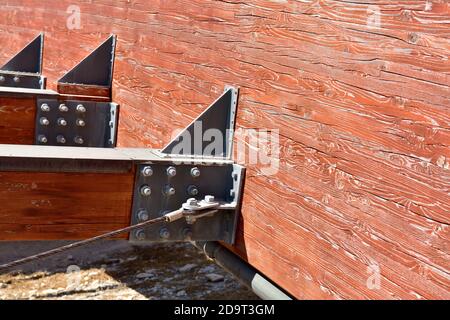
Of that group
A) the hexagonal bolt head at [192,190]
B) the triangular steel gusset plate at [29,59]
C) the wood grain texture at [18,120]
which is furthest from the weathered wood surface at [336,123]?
the triangular steel gusset plate at [29,59]

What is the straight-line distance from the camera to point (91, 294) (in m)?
9.16

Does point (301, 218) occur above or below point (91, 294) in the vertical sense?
above

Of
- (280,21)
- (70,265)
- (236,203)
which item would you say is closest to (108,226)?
(236,203)

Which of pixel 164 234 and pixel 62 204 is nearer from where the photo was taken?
pixel 62 204

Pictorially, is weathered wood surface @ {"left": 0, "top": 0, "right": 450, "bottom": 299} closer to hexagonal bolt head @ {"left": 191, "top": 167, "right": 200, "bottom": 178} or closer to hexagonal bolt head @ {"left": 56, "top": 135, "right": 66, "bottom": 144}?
hexagonal bolt head @ {"left": 191, "top": 167, "right": 200, "bottom": 178}

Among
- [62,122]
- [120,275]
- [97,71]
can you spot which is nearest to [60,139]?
[62,122]

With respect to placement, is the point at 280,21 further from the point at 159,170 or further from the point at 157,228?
the point at 157,228

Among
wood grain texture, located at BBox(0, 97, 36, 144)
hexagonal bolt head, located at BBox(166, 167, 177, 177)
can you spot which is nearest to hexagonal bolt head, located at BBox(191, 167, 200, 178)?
hexagonal bolt head, located at BBox(166, 167, 177, 177)

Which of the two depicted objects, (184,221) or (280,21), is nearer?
(280,21)

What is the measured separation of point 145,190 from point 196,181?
330 millimetres

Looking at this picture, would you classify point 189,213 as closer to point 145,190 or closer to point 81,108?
point 145,190

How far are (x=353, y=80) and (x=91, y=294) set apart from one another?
669 cm

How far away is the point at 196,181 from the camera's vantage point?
421cm

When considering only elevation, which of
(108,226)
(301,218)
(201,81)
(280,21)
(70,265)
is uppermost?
(280,21)
